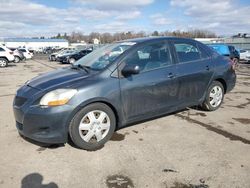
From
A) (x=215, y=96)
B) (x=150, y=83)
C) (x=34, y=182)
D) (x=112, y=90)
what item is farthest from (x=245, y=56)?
(x=34, y=182)

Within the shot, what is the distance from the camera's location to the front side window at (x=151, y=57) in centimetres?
477

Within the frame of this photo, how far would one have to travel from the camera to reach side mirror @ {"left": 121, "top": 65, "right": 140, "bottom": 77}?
175 inches

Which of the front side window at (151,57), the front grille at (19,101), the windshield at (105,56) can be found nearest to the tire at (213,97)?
the front side window at (151,57)

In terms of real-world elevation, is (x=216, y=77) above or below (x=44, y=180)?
above

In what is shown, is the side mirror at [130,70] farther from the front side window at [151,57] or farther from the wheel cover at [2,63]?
the wheel cover at [2,63]

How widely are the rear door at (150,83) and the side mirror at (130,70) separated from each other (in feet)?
0.24

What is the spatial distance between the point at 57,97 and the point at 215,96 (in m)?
3.74

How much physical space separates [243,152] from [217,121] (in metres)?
1.55

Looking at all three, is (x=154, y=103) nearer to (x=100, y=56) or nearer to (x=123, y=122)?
(x=123, y=122)

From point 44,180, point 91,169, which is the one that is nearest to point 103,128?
point 91,169

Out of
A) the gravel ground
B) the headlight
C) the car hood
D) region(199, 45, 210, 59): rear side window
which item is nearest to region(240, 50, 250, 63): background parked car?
region(199, 45, 210, 59): rear side window

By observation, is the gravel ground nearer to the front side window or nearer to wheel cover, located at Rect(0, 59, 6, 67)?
the front side window

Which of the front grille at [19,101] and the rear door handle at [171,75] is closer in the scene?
the front grille at [19,101]

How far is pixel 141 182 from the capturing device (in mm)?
3354
